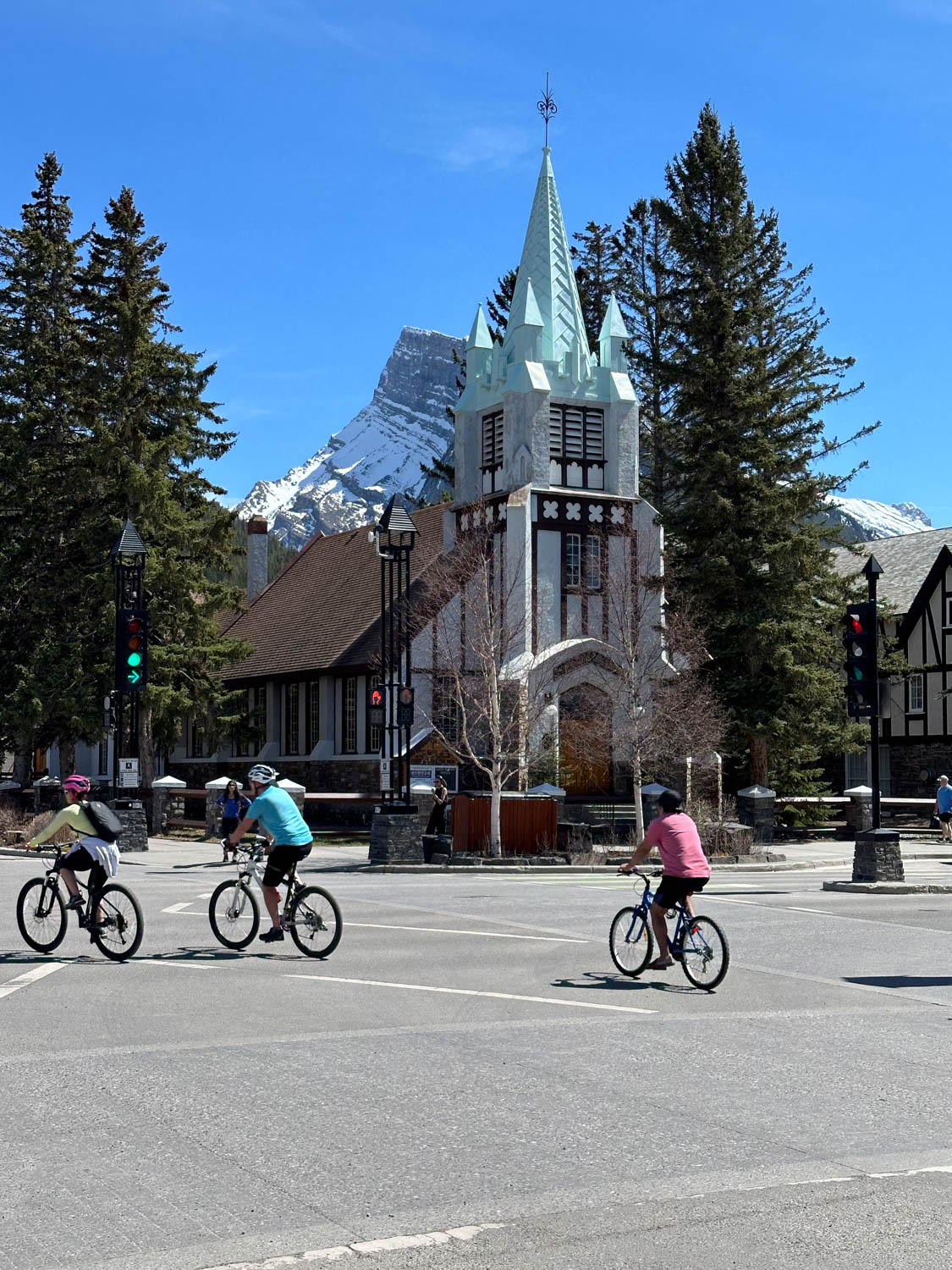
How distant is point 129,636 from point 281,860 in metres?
17.0

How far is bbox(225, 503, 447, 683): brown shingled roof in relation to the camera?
157 ft

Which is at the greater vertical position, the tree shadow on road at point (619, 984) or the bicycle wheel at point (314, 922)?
the bicycle wheel at point (314, 922)

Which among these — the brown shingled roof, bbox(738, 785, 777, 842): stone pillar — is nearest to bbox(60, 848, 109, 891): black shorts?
bbox(738, 785, 777, 842): stone pillar

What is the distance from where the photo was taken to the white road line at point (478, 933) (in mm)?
16562

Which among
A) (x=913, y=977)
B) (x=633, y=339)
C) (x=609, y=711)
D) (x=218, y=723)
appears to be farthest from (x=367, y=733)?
(x=913, y=977)

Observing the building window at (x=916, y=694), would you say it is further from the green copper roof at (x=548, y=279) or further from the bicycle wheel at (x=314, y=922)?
the bicycle wheel at (x=314, y=922)

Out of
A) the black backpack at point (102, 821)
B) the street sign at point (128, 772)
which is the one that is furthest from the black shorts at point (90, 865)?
the street sign at point (128, 772)

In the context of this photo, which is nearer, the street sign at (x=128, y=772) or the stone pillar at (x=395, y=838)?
the stone pillar at (x=395, y=838)

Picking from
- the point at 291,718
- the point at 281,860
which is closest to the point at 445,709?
the point at 291,718

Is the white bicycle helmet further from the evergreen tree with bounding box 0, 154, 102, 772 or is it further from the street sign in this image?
the evergreen tree with bounding box 0, 154, 102, 772

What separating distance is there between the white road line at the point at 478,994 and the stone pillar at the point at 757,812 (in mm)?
24579

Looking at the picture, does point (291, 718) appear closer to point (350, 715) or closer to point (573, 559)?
point (350, 715)

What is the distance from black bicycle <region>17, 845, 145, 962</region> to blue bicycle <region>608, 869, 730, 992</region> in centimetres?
459

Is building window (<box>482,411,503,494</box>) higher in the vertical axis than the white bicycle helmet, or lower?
higher
